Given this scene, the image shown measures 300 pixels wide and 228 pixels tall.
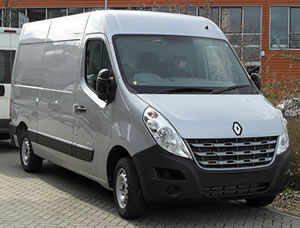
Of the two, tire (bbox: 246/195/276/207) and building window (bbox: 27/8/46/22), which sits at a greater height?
building window (bbox: 27/8/46/22)

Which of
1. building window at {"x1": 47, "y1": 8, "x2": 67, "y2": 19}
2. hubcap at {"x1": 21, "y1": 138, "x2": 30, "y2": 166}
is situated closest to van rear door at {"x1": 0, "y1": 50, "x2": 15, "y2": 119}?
hubcap at {"x1": 21, "y1": 138, "x2": 30, "y2": 166}

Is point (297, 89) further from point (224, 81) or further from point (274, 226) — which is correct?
point (274, 226)

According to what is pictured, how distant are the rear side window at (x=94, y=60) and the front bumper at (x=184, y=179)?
1454mm

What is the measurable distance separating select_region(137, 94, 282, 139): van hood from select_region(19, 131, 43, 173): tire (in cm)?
369

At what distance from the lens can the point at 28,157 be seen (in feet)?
29.5

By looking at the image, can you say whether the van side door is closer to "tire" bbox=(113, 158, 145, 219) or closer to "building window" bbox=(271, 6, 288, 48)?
"tire" bbox=(113, 158, 145, 219)

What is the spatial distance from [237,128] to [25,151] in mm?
4733

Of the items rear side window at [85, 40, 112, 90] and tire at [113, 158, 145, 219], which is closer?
tire at [113, 158, 145, 219]

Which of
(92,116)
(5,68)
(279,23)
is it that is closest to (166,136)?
(92,116)

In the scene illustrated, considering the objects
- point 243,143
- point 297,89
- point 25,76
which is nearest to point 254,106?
point 243,143

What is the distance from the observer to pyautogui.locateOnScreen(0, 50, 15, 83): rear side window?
11.6 metres

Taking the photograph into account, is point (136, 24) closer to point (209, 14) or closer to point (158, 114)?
point (158, 114)

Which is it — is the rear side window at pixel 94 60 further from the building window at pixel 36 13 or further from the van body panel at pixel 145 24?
the building window at pixel 36 13

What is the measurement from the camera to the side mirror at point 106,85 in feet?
19.5
